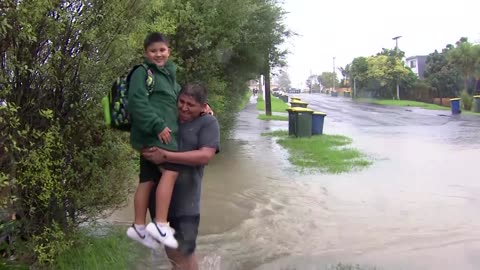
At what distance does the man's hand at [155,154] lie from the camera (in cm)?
305

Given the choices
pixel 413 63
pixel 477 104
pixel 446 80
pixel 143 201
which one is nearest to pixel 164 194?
pixel 143 201

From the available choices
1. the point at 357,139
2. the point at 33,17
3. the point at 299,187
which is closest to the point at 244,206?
the point at 299,187

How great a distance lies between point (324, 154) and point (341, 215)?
17.2 feet

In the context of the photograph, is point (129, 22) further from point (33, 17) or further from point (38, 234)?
point (38, 234)

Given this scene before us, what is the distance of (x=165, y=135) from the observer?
303cm

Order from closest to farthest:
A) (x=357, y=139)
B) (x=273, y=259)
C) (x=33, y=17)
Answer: (x=33, y=17), (x=273, y=259), (x=357, y=139)

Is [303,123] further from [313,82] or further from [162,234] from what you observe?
[313,82]

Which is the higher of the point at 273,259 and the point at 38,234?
the point at 38,234

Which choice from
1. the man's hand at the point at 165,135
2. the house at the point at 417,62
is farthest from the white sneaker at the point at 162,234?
the house at the point at 417,62

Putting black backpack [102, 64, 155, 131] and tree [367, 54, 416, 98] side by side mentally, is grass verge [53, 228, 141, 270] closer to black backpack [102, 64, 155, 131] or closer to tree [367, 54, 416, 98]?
black backpack [102, 64, 155, 131]

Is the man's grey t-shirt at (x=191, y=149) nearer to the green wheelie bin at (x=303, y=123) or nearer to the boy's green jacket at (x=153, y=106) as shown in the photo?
the boy's green jacket at (x=153, y=106)

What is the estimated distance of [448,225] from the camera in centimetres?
649

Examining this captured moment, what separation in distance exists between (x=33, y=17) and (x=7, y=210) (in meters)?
1.33

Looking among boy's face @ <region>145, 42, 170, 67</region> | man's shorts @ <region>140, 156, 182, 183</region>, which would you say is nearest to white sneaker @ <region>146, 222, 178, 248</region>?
man's shorts @ <region>140, 156, 182, 183</region>
